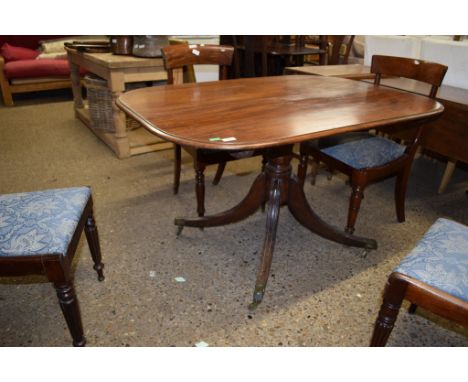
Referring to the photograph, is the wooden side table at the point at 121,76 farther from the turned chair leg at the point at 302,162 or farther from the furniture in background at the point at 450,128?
the furniture in background at the point at 450,128

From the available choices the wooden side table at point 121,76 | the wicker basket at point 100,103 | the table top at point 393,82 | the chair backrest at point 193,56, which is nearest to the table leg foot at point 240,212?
the chair backrest at point 193,56

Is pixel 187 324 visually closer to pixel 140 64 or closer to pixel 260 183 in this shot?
pixel 260 183

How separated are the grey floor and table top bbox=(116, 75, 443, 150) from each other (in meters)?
0.73

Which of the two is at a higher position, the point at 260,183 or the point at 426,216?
the point at 260,183

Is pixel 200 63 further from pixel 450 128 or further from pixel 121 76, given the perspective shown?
pixel 450 128

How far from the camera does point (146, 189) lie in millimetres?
2344

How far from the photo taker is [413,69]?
70.6 inches

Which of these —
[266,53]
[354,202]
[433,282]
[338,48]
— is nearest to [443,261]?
[433,282]

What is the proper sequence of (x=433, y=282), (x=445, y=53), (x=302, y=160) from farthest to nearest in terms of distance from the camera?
(x=445, y=53) → (x=302, y=160) → (x=433, y=282)

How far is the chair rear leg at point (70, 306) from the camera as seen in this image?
1.09 m

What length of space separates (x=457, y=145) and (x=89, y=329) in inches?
74.6

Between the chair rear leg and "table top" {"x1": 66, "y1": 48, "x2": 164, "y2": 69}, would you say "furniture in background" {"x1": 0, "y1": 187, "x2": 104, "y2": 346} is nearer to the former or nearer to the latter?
the chair rear leg

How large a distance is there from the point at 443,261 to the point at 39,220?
1.18m

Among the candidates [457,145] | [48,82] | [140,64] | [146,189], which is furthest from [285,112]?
[48,82]
